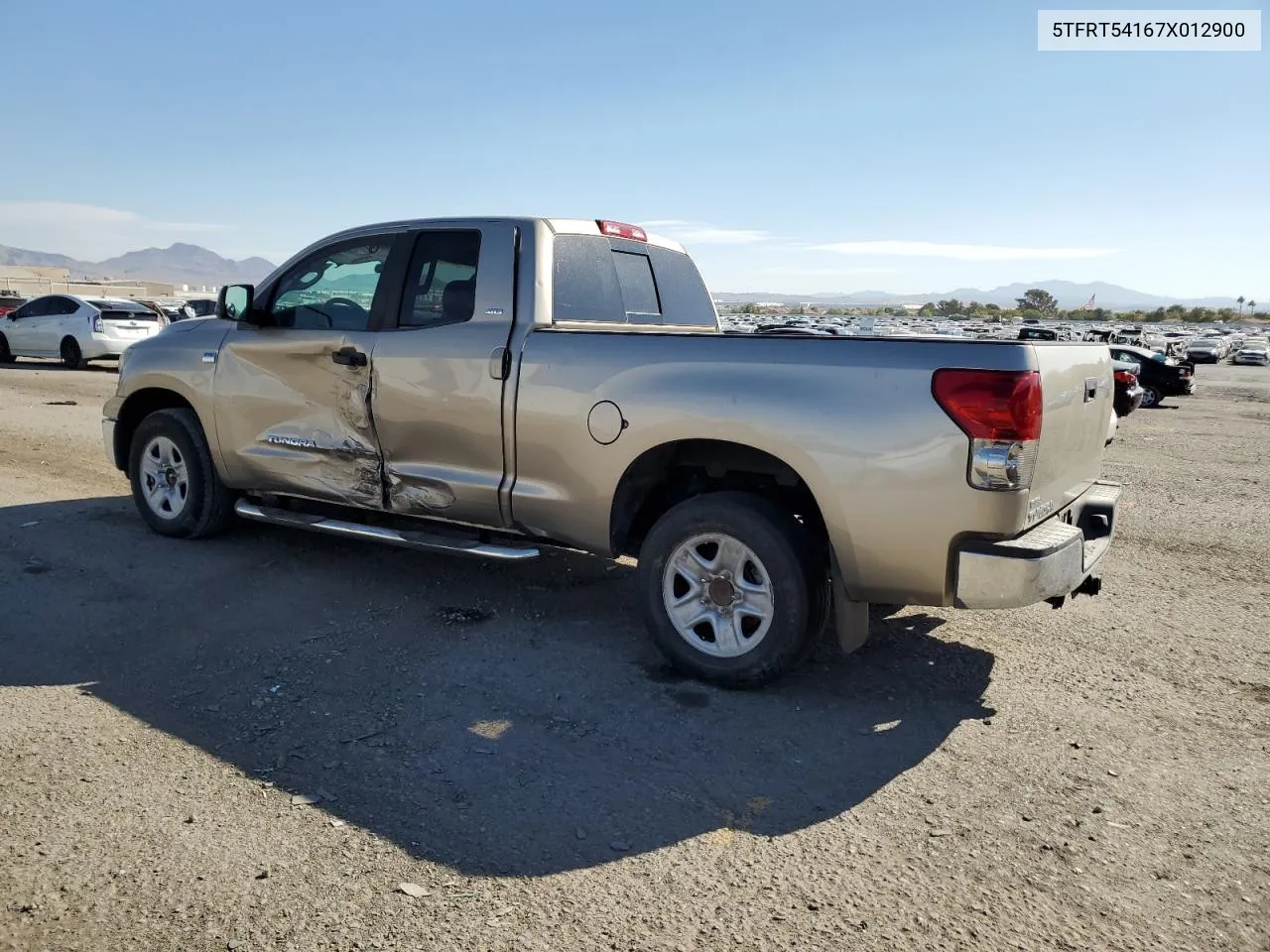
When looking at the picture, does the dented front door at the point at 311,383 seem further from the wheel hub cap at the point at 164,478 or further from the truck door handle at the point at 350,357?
the wheel hub cap at the point at 164,478

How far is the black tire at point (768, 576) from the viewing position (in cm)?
417

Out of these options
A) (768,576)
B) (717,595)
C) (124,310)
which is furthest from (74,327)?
(768,576)

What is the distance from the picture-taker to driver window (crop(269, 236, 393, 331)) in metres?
5.59

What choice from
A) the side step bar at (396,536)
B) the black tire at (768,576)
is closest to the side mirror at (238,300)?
the side step bar at (396,536)

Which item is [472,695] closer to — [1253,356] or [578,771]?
[578,771]

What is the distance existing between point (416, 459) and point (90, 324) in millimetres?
19101

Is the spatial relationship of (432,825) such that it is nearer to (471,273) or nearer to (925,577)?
(925,577)

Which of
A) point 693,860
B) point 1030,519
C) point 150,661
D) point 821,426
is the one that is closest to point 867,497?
point 821,426

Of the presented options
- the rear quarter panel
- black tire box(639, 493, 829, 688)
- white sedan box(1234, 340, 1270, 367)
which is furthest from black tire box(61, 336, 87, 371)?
white sedan box(1234, 340, 1270, 367)

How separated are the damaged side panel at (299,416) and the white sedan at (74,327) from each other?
657 inches

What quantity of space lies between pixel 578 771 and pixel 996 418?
2.02 meters

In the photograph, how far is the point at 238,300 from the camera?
6.05 m

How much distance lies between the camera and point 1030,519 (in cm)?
390

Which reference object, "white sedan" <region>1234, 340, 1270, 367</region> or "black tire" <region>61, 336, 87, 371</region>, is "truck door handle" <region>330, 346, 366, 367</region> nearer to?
"black tire" <region>61, 336, 87, 371</region>
